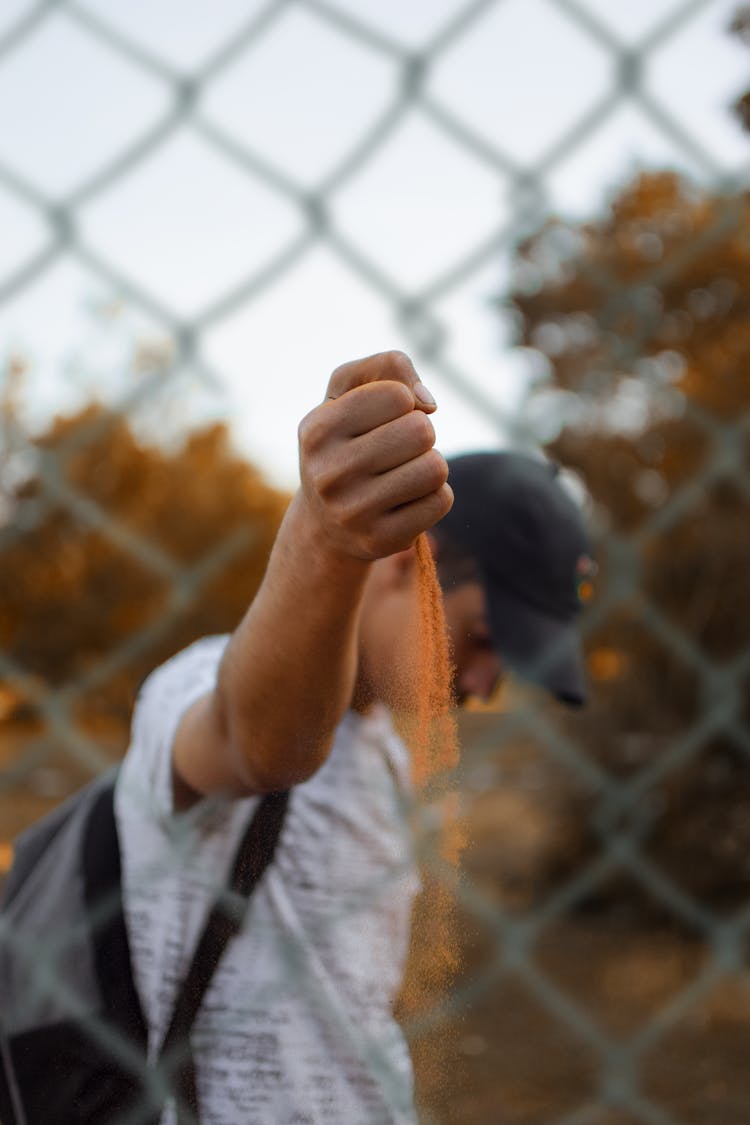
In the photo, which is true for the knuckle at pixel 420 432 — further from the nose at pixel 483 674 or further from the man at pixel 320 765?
the nose at pixel 483 674

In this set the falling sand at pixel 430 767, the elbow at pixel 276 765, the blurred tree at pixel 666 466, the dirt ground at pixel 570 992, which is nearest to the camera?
the falling sand at pixel 430 767

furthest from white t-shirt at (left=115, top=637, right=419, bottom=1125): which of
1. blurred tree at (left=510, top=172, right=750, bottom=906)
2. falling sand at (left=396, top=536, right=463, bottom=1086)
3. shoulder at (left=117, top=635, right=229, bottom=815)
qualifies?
blurred tree at (left=510, top=172, right=750, bottom=906)

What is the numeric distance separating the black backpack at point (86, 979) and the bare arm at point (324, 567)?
7cm

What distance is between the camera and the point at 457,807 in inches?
13.3

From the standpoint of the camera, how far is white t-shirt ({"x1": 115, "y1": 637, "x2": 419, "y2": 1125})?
0.50 metres

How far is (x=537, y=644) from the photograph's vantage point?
0.70 meters

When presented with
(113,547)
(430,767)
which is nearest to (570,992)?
(113,547)

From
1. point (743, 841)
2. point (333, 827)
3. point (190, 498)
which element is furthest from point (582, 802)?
point (333, 827)

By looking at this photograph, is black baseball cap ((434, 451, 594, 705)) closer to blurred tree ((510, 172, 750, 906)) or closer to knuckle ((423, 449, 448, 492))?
blurred tree ((510, 172, 750, 906))

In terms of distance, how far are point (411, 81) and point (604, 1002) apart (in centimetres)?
192

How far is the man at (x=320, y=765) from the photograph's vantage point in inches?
12.7

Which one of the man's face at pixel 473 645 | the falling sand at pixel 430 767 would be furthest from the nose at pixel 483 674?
the falling sand at pixel 430 767

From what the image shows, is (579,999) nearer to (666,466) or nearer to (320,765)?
(666,466)

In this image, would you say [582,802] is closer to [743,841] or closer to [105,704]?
[743,841]
